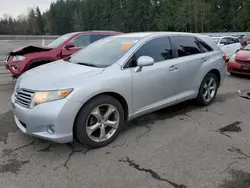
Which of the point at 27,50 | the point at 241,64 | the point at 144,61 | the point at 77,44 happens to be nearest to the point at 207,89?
the point at 144,61

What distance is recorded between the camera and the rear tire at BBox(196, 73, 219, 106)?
4848 millimetres

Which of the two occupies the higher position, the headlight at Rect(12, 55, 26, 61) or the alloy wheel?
the headlight at Rect(12, 55, 26, 61)

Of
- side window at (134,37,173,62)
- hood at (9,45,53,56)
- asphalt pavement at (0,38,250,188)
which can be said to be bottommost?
asphalt pavement at (0,38,250,188)

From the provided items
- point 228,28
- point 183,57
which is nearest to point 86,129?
point 183,57

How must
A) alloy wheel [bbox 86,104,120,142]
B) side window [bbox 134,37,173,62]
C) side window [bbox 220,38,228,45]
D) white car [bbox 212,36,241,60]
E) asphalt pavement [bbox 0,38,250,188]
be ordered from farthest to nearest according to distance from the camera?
side window [bbox 220,38,228,45] → white car [bbox 212,36,241,60] → side window [bbox 134,37,173,62] → alloy wheel [bbox 86,104,120,142] → asphalt pavement [bbox 0,38,250,188]

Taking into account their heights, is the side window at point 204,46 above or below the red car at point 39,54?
above

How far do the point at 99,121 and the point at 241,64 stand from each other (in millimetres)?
6495

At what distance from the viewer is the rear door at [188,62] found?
430 cm

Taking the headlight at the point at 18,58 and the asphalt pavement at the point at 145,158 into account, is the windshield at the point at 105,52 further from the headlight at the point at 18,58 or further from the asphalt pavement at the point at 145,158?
the headlight at the point at 18,58

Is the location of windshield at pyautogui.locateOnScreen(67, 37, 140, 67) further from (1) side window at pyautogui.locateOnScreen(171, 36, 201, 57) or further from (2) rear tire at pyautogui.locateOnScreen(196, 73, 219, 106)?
(2) rear tire at pyautogui.locateOnScreen(196, 73, 219, 106)

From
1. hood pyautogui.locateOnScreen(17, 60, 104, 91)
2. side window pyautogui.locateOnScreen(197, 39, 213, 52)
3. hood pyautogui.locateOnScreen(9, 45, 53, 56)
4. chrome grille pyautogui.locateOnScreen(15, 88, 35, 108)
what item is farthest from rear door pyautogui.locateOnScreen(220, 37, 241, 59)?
chrome grille pyautogui.locateOnScreen(15, 88, 35, 108)

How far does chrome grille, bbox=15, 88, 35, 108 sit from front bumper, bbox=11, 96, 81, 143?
10 centimetres

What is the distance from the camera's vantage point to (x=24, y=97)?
312 cm

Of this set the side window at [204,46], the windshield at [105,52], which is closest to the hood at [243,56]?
the side window at [204,46]
